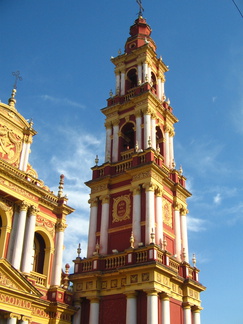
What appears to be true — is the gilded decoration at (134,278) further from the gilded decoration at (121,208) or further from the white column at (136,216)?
the gilded decoration at (121,208)

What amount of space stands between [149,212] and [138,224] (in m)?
0.92

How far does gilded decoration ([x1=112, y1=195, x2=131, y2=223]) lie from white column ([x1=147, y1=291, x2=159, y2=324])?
16.9ft

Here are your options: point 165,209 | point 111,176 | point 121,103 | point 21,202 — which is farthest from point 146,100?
point 21,202

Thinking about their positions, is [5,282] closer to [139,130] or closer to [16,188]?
[16,188]

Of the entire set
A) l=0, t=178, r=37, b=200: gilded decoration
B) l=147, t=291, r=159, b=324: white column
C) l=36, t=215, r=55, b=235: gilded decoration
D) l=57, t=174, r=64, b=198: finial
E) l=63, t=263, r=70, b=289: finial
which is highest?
l=57, t=174, r=64, b=198: finial

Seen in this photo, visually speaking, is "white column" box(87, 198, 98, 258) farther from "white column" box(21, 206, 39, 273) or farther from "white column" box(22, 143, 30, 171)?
"white column" box(22, 143, 30, 171)

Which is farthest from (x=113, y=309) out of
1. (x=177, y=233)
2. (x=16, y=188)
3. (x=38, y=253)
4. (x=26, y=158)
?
(x=26, y=158)

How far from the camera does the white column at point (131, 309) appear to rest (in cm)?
1942

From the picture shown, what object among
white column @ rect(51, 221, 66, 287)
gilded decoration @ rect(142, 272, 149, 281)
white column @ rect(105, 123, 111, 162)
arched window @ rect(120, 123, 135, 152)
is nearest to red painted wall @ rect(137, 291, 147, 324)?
gilded decoration @ rect(142, 272, 149, 281)

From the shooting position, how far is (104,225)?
23688 millimetres

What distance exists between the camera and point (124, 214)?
23.5 metres

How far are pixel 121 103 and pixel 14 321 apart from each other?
15636mm

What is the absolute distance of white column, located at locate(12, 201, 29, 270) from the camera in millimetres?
19797

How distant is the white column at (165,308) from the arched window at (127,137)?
1039cm
